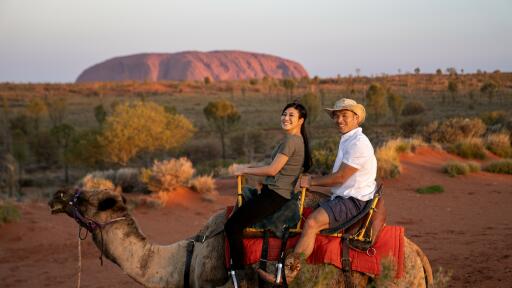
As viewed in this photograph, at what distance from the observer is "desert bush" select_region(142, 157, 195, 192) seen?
1678 cm

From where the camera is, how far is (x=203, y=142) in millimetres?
45500

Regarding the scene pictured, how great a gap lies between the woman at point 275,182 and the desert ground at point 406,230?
16.3ft

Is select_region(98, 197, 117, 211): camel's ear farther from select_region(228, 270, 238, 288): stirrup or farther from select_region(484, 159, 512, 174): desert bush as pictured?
select_region(484, 159, 512, 174): desert bush

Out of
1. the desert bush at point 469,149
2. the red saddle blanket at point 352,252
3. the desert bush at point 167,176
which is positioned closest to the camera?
the red saddle blanket at point 352,252

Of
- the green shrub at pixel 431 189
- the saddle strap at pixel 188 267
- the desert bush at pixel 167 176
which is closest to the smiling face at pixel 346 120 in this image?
the saddle strap at pixel 188 267

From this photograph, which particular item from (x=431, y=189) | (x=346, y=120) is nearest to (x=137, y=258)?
(x=346, y=120)

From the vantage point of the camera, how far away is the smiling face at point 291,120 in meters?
5.24

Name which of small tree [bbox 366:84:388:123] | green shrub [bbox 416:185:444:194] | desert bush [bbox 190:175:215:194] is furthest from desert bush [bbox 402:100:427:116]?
desert bush [bbox 190:175:215:194]

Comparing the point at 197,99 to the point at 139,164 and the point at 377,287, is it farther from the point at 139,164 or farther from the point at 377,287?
the point at 377,287

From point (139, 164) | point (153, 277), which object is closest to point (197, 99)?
point (139, 164)

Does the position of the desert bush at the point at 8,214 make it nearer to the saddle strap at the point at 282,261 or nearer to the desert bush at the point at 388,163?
the saddle strap at the point at 282,261

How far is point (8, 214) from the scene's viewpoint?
44.8ft

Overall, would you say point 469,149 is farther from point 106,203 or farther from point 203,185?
point 106,203

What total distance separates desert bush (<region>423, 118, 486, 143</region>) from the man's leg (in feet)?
76.6
